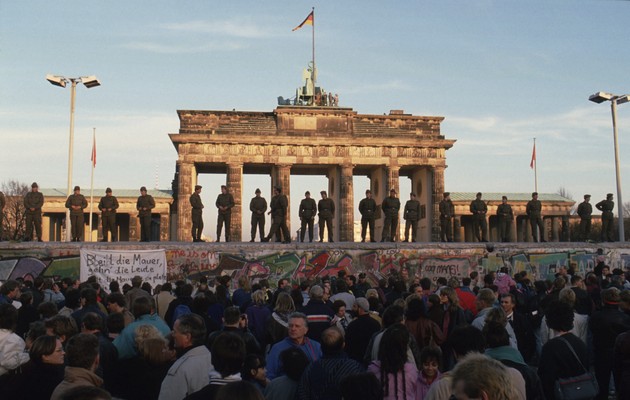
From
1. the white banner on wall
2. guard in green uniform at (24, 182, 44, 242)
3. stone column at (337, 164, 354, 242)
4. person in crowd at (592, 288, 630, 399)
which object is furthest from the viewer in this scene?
stone column at (337, 164, 354, 242)

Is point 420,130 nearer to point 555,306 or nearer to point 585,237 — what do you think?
point 585,237

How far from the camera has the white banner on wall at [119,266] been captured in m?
20.3

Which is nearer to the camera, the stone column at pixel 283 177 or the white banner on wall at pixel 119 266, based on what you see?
the white banner on wall at pixel 119 266

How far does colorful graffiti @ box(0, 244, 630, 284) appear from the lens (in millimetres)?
20703

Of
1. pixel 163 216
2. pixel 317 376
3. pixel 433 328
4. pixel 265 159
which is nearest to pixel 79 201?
pixel 433 328

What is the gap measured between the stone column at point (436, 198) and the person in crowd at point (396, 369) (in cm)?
3786

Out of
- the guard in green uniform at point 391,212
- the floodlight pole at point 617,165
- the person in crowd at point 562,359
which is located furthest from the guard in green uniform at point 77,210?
the floodlight pole at point 617,165

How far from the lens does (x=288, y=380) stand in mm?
5648

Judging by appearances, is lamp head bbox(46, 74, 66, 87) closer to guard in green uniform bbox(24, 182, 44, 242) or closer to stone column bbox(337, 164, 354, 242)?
guard in green uniform bbox(24, 182, 44, 242)

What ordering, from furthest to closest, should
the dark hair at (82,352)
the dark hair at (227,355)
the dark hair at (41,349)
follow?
the dark hair at (41,349)
the dark hair at (82,352)
the dark hair at (227,355)

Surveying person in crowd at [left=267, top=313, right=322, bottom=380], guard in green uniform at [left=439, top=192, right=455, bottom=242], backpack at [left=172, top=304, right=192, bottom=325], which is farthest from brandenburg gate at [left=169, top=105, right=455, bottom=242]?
person in crowd at [left=267, top=313, right=322, bottom=380]

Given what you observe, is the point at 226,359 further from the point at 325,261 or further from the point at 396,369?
the point at 325,261

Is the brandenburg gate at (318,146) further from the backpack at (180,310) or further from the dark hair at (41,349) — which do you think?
the dark hair at (41,349)

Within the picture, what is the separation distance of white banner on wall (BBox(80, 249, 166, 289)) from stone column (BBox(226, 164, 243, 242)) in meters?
20.2
